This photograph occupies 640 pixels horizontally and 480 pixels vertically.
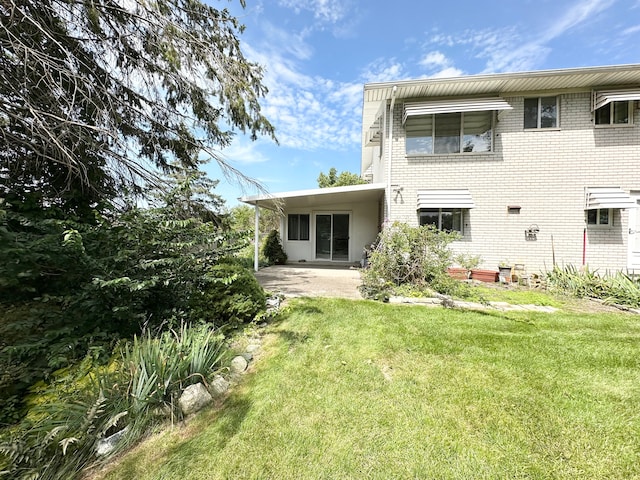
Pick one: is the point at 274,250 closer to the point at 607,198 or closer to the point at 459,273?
the point at 459,273

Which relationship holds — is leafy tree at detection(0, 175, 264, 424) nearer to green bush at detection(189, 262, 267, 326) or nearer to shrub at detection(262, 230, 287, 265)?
green bush at detection(189, 262, 267, 326)

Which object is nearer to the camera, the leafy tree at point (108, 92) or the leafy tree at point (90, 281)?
the leafy tree at point (90, 281)

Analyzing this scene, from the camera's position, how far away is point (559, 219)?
24.8ft

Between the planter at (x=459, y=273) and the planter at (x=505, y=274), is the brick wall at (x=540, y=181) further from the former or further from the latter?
the planter at (x=459, y=273)

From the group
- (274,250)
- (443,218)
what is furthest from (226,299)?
(274,250)

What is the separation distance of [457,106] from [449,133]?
0.79 m

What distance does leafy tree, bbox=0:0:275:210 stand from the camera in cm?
324

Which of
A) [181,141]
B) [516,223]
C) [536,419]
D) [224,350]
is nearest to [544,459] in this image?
[536,419]

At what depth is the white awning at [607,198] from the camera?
692cm

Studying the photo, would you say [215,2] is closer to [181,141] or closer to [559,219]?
[181,141]

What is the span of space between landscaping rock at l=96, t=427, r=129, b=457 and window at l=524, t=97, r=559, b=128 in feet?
34.9

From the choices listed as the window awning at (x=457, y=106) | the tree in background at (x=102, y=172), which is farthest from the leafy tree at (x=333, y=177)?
the tree in background at (x=102, y=172)

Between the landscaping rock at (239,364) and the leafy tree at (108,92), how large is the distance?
286cm

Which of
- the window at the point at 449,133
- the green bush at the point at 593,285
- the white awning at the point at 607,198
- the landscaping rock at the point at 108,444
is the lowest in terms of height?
the landscaping rock at the point at 108,444
